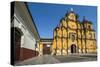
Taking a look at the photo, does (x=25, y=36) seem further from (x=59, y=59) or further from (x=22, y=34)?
(x=59, y=59)

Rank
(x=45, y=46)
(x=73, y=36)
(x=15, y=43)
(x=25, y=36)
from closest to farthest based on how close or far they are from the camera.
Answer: (x=15, y=43)
(x=25, y=36)
(x=45, y=46)
(x=73, y=36)

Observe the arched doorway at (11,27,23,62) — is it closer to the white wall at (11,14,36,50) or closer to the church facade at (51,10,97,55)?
the white wall at (11,14,36,50)

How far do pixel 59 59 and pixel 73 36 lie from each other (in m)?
0.34

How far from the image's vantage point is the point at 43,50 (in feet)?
9.23

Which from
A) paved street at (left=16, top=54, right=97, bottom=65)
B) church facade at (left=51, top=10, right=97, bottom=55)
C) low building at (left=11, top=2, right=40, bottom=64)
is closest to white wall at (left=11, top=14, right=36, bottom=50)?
low building at (left=11, top=2, right=40, bottom=64)

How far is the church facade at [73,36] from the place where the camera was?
2910 millimetres

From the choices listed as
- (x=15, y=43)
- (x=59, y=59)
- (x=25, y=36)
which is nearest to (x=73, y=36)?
(x=59, y=59)

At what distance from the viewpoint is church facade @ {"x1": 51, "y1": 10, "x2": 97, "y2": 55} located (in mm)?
2910

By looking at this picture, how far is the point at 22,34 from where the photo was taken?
2.65m

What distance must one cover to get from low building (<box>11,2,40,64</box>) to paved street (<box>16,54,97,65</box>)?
0.06 meters

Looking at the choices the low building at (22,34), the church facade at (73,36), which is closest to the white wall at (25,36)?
the low building at (22,34)
